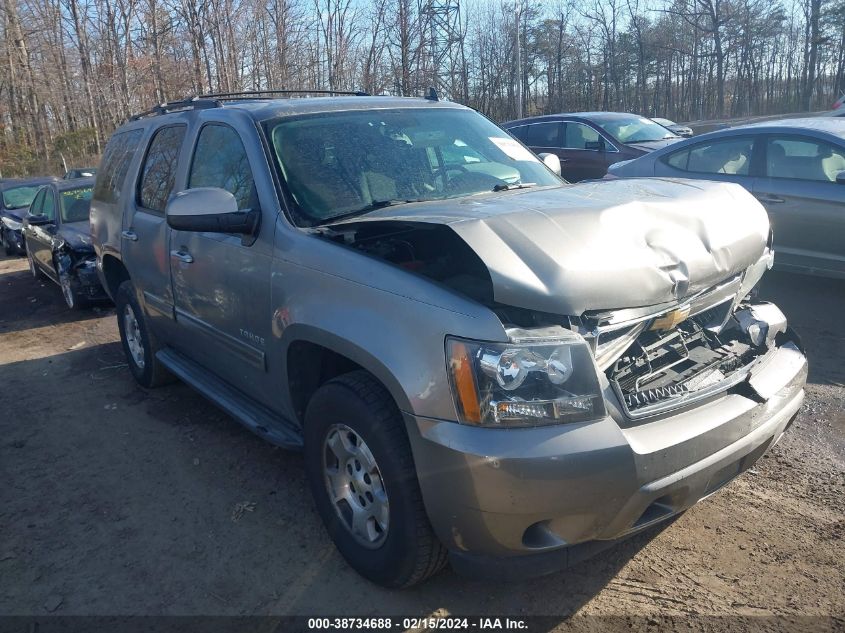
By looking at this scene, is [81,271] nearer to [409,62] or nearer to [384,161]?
[384,161]

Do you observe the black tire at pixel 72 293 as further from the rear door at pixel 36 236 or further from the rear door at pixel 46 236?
the rear door at pixel 36 236

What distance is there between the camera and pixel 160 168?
4766 millimetres

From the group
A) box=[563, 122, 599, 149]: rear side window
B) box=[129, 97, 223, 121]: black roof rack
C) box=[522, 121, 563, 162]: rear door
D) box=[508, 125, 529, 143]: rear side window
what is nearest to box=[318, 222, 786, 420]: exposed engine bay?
box=[129, 97, 223, 121]: black roof rack

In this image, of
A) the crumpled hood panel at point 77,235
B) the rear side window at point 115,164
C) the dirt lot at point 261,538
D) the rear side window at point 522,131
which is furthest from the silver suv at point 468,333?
the rear side window at point 522,131

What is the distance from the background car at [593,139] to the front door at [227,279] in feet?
28.2

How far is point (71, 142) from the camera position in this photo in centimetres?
3328

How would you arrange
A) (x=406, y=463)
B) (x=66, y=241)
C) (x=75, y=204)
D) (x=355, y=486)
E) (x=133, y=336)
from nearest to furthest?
(x=406, y=463) < (x=355, y=486) < (x=133, y=336) < (x=66, y=241) < (x=75, y=204)

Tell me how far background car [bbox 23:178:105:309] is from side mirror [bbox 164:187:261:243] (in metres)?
5.06

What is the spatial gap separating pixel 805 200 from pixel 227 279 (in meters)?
5.29

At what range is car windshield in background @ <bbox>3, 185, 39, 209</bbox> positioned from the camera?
50.7ft

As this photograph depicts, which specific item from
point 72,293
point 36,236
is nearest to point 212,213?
point 72,293

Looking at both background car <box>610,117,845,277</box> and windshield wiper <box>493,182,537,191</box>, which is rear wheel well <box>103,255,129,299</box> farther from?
background car <box>610,117,845,277</box>

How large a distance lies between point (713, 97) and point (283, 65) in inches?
1002

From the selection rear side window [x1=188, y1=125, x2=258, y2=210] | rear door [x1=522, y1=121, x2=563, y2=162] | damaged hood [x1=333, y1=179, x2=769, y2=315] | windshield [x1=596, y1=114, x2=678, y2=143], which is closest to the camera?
damaged hood [x1=333, y1=179, x2=769, y2=315]
